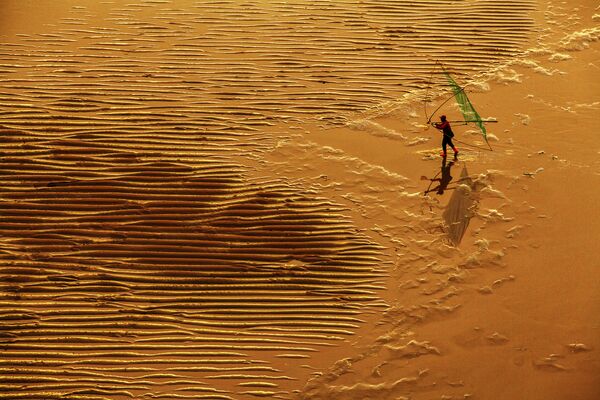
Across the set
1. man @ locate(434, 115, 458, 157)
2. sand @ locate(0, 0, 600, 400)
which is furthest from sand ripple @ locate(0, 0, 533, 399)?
man @ locate(434, 115, 458, 157)

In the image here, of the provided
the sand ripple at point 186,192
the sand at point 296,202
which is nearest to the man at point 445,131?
the sand at point 296,202

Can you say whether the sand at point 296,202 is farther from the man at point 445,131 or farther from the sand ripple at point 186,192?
the man at point 445,131

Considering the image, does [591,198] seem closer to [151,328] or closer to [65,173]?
[151,328]

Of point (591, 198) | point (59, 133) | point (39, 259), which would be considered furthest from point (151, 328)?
point (591, 198)

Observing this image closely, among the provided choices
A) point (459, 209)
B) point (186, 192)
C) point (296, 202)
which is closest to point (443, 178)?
point (459, 209)

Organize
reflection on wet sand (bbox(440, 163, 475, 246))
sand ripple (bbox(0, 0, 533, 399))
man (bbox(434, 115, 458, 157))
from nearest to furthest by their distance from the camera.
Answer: sand ripple (bbox(0, 0, 533, 399))
reflection on wet sand (bbox(440, 163, 475, 246))
man (bbox(434, 115, 458, 157))

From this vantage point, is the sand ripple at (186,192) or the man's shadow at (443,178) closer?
the sand ripple at (186,192)

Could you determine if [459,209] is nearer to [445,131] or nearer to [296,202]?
[445,131]

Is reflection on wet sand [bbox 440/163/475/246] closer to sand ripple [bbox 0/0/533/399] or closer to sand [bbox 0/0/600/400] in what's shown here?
sand [bbox 0/0/600/400]
